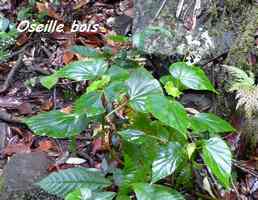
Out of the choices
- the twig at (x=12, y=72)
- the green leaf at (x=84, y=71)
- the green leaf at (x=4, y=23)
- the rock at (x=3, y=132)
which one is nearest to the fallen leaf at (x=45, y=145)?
the rock at (x=3, y=132)

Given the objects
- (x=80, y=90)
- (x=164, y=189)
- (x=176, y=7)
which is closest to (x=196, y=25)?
(x=176, y=7)

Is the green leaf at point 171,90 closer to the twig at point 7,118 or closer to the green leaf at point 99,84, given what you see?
the green leaf at point 99,84

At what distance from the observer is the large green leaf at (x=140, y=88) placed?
1.78m

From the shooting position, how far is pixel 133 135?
1.89 meters

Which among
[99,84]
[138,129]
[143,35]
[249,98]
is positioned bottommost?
[138,129]

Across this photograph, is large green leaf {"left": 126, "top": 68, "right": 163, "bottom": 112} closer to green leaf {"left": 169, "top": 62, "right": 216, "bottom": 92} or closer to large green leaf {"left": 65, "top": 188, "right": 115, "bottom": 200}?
green leaf {"left": 169, "top": 62, "right": 216, "bottom": 92}

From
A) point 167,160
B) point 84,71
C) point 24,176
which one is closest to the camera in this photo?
point 167,160

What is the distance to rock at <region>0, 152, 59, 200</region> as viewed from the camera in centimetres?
232

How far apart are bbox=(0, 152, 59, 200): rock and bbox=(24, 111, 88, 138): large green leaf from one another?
599 mm

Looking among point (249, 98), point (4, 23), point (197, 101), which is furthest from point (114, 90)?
point (4, 23)

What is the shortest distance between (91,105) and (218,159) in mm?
535

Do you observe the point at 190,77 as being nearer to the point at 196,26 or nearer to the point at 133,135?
the point at 133,135

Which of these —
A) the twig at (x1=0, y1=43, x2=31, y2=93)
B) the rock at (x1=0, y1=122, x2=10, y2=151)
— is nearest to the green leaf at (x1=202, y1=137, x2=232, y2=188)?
the rock at (x1=0, y1=122, x2=10, y2=151)

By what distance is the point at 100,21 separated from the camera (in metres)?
3.81
